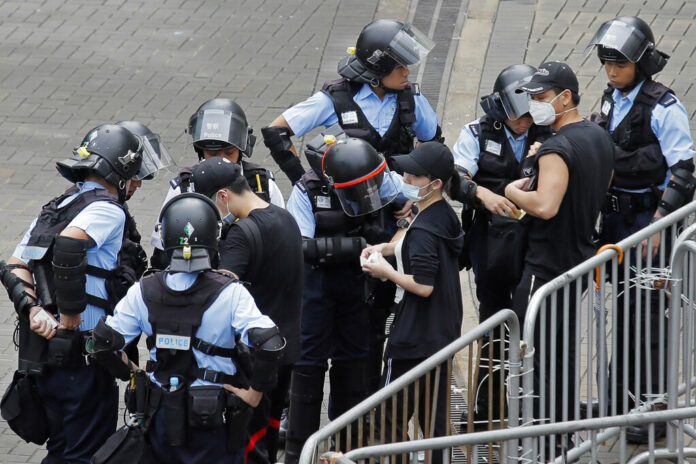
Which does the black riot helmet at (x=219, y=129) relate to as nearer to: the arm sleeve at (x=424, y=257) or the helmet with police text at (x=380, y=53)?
the helmet with police text at (x=380, y=53)

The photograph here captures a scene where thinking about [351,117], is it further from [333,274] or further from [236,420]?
[236,420]

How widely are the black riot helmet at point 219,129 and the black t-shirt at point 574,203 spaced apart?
5.48ft

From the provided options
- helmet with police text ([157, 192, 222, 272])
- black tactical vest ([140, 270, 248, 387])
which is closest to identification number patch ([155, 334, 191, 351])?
black tactical vest ([140, 270, 248, 387])

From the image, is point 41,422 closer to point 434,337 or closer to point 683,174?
point 434,337

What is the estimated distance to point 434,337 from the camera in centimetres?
609

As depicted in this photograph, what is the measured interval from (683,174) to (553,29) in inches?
240

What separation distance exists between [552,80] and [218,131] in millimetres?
1833

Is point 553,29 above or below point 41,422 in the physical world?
above

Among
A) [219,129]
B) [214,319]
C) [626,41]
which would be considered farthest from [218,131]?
[626,41]

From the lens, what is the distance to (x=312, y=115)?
7426 millimetres

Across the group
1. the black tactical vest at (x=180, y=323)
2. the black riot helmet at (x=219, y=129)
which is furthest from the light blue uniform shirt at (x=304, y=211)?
the black tactical vest at (x=180, y=323)

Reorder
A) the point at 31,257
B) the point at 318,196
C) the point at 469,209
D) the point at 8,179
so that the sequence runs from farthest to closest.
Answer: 1. the point at 8,179
2. the point at 469,209
3. the point at 318,196
4. the point at 31,257

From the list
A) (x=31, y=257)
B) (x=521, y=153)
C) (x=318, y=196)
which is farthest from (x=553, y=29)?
(x=31, y=257)

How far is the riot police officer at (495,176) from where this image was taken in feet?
21.8
